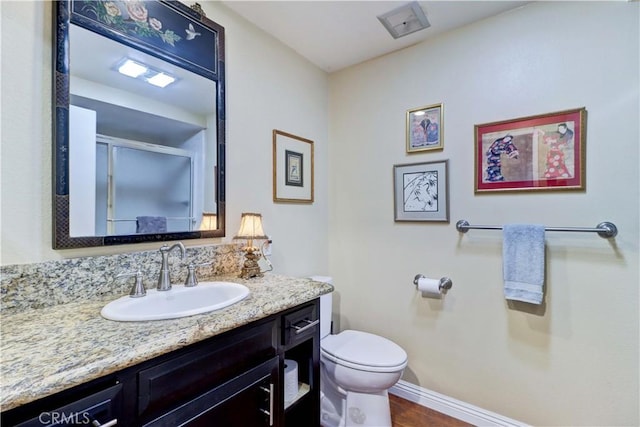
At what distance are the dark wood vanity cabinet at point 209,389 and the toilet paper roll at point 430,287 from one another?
2.70 ft

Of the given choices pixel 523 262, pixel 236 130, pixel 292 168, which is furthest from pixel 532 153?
pixel 236 130

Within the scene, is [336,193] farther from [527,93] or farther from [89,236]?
[89,236]

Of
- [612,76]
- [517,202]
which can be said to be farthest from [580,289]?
[612,76]

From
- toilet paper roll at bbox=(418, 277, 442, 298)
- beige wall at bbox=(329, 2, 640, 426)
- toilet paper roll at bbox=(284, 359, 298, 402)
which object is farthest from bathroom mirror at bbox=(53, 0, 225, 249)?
toilet paper roll at bbox=(418, 277, 442, 298)

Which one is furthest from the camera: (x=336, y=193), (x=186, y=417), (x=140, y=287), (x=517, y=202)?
(x=336, y=193)

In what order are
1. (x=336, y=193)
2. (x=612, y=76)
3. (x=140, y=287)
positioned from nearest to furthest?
(x=140, y=287), (x=612, y=76), (x=336, y=193)

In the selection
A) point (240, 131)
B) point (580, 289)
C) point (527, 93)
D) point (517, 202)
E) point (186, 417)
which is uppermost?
point (527, 93)

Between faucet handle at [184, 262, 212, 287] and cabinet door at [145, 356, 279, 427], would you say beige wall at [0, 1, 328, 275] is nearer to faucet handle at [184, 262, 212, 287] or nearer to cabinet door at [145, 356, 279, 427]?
faucet handle at [184, 262, 212, 287]

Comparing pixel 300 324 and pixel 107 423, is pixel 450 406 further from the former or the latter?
pixel 107 423

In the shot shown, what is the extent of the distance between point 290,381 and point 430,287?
99 centimetres

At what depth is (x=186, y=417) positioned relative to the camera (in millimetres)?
842

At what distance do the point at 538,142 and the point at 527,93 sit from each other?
11.0 inches

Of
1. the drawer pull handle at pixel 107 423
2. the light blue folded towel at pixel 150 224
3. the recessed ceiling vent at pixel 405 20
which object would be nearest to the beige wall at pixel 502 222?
the recessed ceiling vent at pixel 405 20

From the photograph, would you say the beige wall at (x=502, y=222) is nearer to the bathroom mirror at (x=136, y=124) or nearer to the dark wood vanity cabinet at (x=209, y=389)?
the dark wood vanity cabinet at (x=209, y=389)
